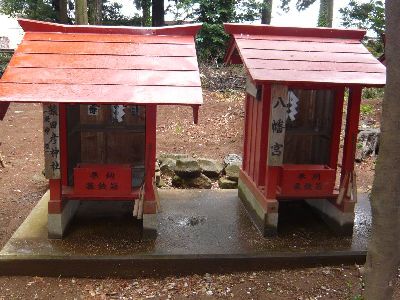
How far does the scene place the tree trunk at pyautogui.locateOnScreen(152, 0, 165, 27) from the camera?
22.7m

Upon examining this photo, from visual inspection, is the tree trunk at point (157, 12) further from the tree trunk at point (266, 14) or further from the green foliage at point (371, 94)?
the green foliage at point (371, 94)

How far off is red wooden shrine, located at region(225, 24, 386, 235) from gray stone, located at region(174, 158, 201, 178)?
1.93 m

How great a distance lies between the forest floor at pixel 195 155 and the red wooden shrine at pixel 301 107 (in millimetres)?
970

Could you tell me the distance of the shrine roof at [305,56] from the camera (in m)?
5.27

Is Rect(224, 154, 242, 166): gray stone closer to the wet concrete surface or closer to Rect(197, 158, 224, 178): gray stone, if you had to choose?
Rect(197, 158, 224, 178): gray stone

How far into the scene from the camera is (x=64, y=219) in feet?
19.4

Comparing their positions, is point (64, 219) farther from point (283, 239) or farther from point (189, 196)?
point (283, 239)

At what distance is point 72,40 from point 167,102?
6.40ft

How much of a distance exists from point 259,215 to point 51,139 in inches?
120

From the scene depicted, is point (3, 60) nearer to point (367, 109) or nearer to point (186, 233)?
point (367, 109)

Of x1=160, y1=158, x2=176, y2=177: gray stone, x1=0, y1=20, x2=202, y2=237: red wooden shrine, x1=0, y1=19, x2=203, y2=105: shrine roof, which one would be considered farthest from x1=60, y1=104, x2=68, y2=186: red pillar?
x1=160, y1=158, x2=176, y2=177: gray stone

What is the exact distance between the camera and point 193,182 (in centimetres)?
880

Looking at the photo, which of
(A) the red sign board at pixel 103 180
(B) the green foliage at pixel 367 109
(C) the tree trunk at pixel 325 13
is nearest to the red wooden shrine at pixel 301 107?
(A) the red sign board at pixel 103 180

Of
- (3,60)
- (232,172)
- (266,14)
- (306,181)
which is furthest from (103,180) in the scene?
(266,14)
